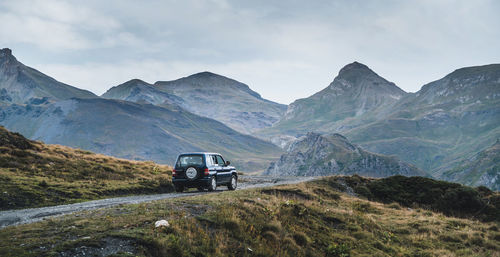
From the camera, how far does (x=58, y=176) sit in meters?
27.9

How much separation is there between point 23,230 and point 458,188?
33.6m

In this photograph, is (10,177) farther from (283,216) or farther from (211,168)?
(283,216)

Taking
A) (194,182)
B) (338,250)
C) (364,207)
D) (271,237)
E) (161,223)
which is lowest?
(364,207)

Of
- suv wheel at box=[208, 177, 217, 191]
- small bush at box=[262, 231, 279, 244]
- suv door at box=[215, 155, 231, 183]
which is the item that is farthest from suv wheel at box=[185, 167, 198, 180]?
small bush at box=[262, 231, 279, 244]

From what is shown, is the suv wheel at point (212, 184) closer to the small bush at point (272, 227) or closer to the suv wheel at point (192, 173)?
the suv wheel at point (192, 173)

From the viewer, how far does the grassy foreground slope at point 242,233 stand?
11008 mm

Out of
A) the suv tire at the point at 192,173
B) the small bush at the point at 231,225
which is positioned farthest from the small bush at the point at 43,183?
the small bush at the point at 231,225

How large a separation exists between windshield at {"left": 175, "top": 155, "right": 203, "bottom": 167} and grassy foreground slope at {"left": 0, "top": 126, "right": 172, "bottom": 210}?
5.37 metres

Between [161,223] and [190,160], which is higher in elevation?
[190,160]

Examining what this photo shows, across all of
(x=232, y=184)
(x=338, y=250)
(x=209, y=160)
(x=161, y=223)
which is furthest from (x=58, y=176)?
(x=338, y=250)

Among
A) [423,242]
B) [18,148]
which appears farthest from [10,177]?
[423,242]

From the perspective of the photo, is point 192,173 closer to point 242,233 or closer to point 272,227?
point 272,227

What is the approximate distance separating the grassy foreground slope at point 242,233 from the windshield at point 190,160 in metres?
6.70

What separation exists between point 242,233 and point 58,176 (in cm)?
1966
